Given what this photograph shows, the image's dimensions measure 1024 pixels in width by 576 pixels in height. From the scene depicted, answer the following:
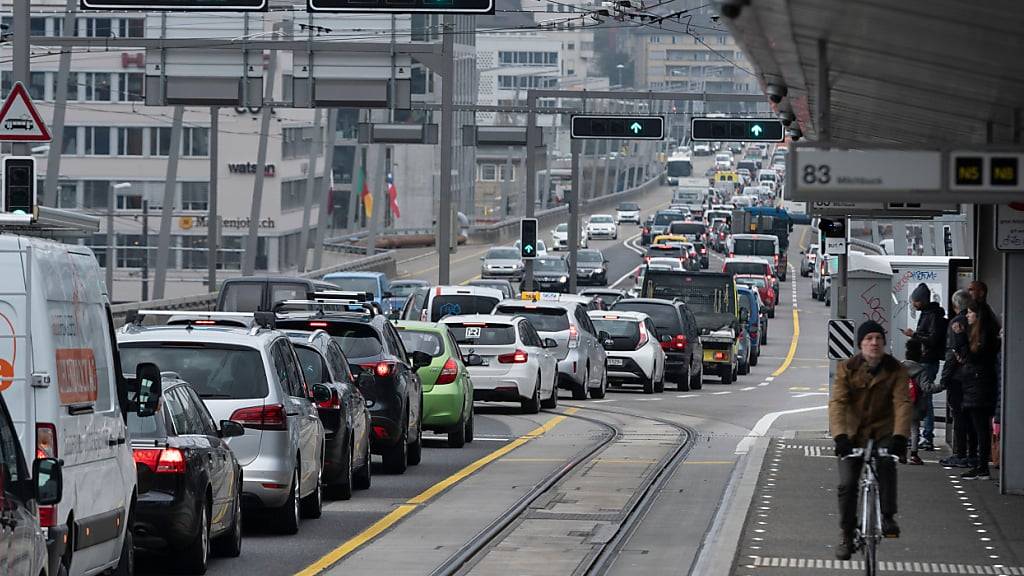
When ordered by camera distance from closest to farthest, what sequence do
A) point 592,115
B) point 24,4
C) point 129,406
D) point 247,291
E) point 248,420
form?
point 129,406, point 248,420, point 24,4, point 247,291, point 592,115

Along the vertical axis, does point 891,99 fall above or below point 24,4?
below

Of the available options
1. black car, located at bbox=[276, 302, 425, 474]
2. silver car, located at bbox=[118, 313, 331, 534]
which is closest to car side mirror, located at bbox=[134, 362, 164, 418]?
silver car, located at bbox=[118, 313, 331, 534]

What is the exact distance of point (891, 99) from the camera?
13.1 m

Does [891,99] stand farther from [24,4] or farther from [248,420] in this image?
[24,4]

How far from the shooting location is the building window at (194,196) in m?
107

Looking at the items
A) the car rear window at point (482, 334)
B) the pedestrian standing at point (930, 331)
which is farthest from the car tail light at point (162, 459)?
the car rear window at point (482, 334)

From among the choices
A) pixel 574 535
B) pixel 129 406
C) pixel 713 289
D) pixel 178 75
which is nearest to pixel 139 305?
pixel 178 75

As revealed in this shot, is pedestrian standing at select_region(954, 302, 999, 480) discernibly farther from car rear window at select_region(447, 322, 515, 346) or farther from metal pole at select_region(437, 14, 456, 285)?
metal pole at select_region(437, 14, 456, 285)

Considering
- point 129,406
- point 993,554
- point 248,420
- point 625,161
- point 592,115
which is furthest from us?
point 625,161

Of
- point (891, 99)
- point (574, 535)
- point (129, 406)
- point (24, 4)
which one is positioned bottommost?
point (574, 535)

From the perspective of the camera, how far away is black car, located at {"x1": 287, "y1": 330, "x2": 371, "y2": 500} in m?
17.8

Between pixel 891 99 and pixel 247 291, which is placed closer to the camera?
pixel 891 99

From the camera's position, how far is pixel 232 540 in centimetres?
1424

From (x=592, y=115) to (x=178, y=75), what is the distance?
1112 centimetres
